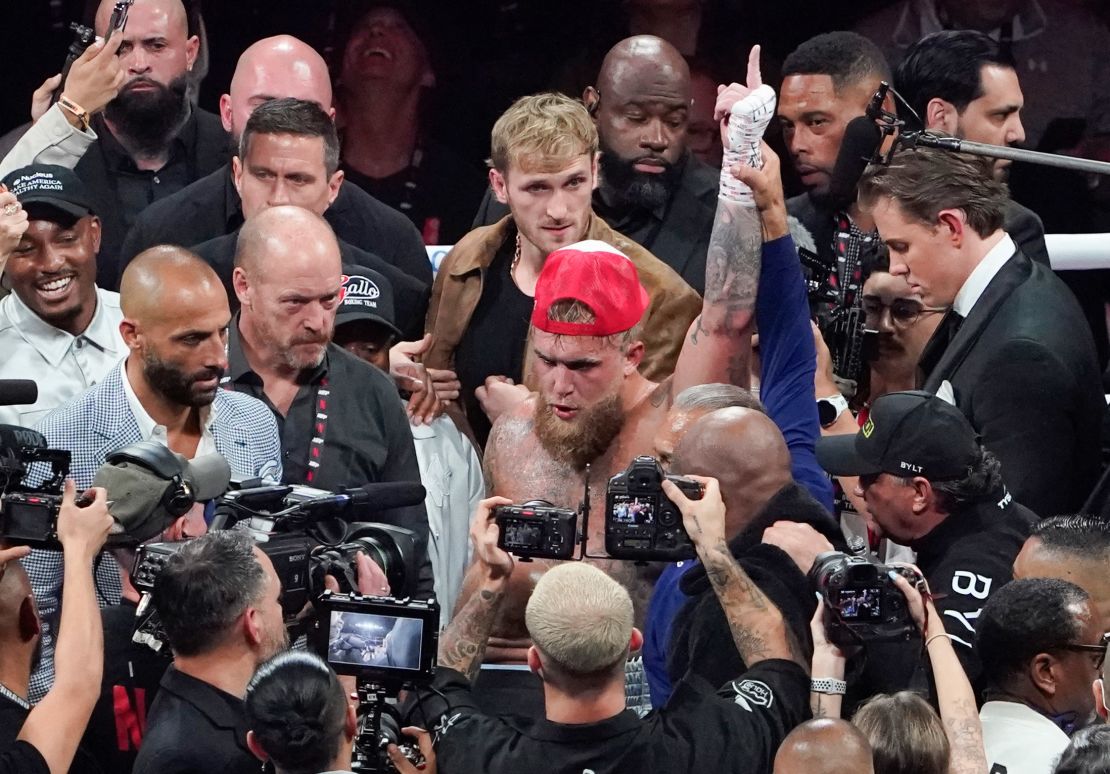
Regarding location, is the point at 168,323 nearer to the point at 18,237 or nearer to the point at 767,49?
the point at 18,237

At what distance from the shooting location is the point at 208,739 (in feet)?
10.7

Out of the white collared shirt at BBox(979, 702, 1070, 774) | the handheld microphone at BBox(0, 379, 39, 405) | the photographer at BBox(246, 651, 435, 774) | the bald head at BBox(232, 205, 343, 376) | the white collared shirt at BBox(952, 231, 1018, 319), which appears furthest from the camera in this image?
the white collared shirt at BBox(952, 231, 1018, 319)

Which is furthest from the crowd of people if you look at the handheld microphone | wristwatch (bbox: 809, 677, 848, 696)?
the handheld microphone

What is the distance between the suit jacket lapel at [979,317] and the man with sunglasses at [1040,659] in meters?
1.16

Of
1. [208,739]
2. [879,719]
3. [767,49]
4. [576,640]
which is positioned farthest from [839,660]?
[767,49]

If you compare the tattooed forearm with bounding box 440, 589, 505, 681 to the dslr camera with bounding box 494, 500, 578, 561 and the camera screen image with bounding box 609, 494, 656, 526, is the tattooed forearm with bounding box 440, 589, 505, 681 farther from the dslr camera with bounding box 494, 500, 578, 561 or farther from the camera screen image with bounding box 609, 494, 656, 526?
the camera screen image with bounding box 609, 494, 656, 526

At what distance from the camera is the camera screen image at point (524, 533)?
354 cm

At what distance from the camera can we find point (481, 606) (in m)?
→ 3.56

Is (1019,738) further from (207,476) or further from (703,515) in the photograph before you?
(207,476)

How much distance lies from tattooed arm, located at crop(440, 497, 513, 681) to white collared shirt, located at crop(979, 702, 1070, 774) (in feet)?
3.00

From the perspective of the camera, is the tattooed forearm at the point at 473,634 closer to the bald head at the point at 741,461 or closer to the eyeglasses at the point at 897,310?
the bald head at the point at 741,461

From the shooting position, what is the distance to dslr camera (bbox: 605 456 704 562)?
3469 mm

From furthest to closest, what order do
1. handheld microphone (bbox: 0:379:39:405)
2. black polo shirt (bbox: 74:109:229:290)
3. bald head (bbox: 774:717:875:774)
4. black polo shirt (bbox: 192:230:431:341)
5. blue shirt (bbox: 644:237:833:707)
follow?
black polo shirt (bbox: 74:109:229:290) < black polo shirt (bbox: 192:230:431:341) < blue shirt (bbox: 644:237:833:707) < handheld microphone (bbox: 0:379:39:405) < bald head (bbox: 774:717:875:774)

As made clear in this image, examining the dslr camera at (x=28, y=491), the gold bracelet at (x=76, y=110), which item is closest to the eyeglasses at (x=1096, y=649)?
the dslr camera at (x=28, y=491)
